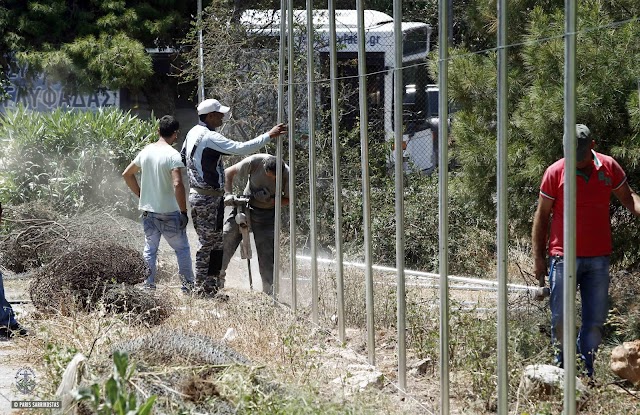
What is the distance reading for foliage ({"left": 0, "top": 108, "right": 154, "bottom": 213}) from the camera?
13.9 meters

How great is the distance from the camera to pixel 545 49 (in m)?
7.57

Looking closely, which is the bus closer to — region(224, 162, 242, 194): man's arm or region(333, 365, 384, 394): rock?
region(224, 162, 242, 194): man's arm

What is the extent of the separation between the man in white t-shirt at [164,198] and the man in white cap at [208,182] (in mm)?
150

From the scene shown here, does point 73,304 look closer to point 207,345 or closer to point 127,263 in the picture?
point 127,263

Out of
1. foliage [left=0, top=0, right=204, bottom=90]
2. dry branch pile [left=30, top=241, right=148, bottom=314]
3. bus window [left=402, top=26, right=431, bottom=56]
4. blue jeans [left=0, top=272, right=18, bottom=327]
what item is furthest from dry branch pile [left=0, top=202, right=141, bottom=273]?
foliage [left=0, top=0, right=204, bottom=90]

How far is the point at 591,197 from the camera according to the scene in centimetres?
659

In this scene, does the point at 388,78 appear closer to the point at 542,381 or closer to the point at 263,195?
the point at 263,195

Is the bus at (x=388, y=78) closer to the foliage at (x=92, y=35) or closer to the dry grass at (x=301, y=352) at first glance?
the dry grass at (x=301, y=352)

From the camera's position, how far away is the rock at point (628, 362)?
6.40 meters

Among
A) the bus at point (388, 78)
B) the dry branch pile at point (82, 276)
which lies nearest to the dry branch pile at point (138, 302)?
the dry branch pile at point (82, 276)

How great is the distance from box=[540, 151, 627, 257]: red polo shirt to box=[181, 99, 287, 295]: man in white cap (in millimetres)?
3619

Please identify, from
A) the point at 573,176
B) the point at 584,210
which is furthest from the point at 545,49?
the point at 573,176

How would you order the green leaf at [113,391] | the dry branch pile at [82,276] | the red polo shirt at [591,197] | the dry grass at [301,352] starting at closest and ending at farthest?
the green leaf at [113,391]
the dry grass at [301,352]
the red polo shirt at [591,197]
the dry branch pile at [82,276]

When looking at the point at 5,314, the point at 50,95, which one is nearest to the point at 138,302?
the point at 5,314
